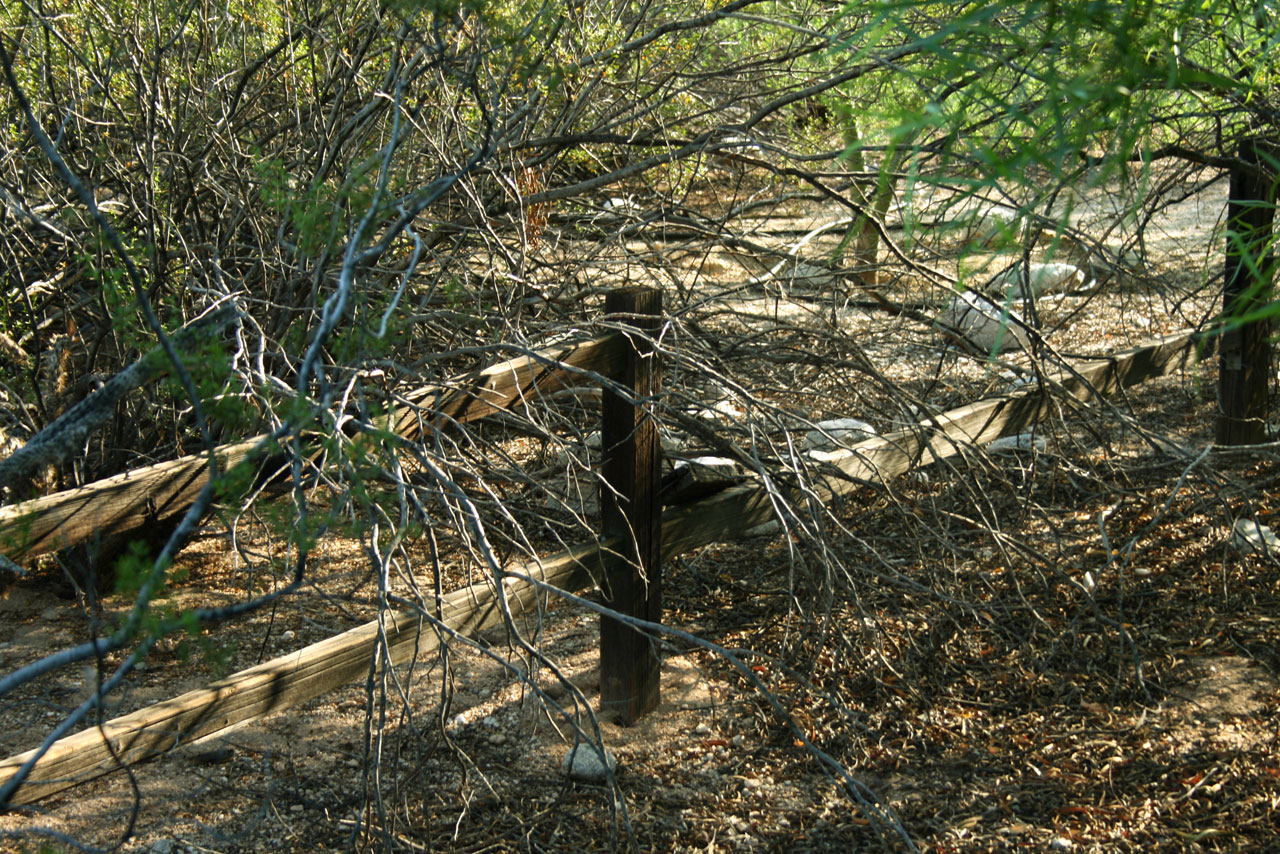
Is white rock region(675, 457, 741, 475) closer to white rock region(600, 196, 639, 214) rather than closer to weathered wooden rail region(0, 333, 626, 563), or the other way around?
weathered wooden rail region(0, 333, 626, 563)

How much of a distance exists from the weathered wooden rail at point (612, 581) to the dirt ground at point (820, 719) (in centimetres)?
18

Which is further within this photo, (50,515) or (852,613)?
(852,613)

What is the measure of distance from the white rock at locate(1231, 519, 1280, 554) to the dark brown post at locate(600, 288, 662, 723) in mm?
2395

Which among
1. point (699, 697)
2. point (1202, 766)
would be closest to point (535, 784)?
point (699, 697)

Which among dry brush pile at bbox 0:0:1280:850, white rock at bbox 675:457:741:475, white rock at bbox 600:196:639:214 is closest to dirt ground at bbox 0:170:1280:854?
dry brush pile at bbox 0:0:1280:850

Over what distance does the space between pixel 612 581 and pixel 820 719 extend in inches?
37.8

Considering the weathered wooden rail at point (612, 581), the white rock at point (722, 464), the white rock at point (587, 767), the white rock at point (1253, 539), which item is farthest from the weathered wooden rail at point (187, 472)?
the white rock at point (1253, 539)

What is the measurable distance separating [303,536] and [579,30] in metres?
3.29

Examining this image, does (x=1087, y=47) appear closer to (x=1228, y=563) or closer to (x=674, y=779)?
(x=674, y=779)

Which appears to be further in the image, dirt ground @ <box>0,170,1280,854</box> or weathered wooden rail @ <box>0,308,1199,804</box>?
dirt ground @ <box>0,170,1280,854</box>

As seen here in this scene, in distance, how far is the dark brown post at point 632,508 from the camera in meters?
3.63

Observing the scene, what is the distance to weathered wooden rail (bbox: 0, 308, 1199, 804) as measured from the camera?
249 cm

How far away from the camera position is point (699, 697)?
415cm

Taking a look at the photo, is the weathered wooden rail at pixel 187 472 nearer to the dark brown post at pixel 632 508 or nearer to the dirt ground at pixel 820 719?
the dark brown post at pixel 632 508
